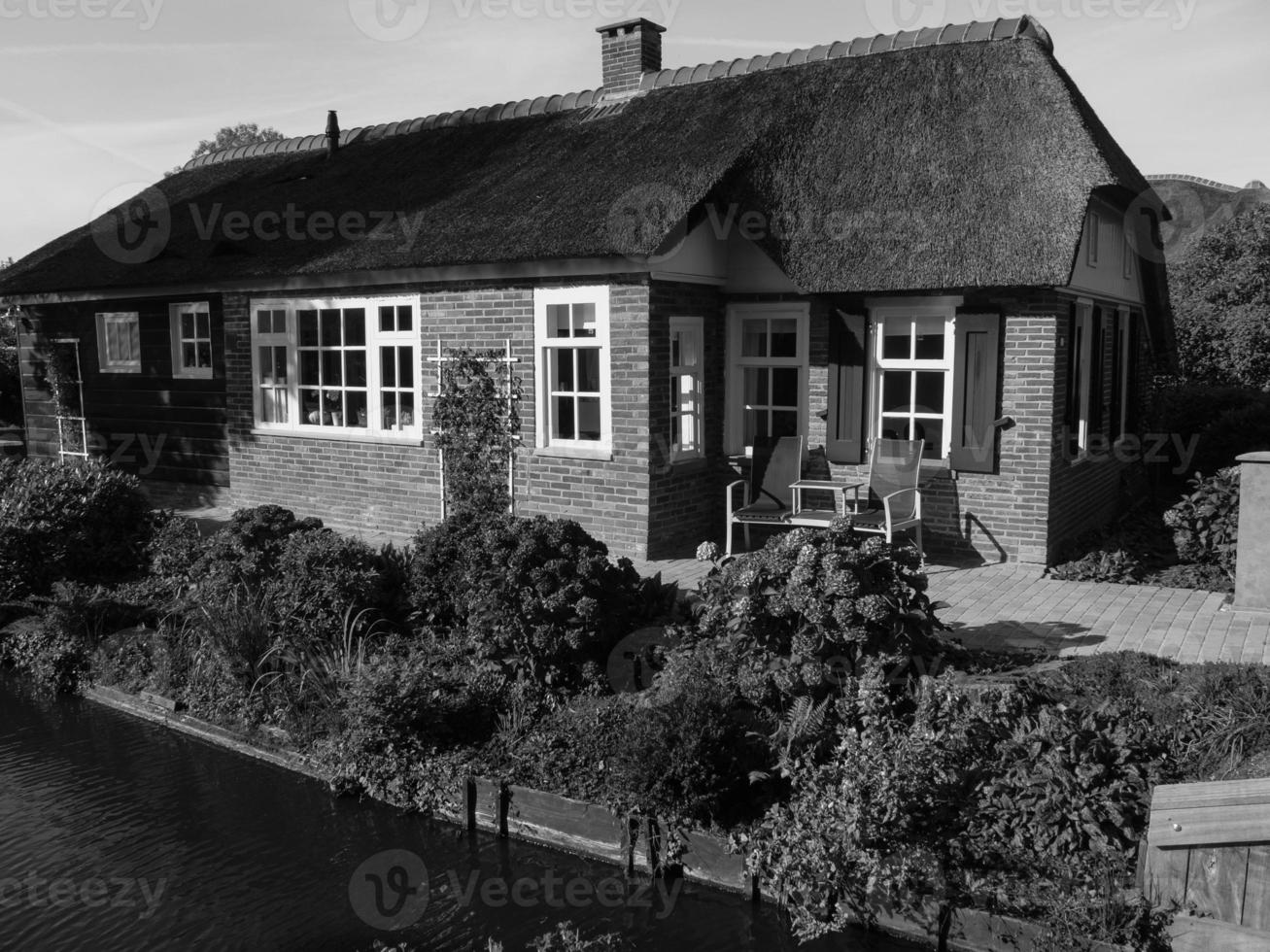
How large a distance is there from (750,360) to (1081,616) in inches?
166

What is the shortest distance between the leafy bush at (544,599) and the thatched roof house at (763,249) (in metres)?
2.81

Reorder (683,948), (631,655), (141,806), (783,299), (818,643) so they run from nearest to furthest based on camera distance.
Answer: (683,948)
(818,643)
(141,806)
(631,655)
(783,299)

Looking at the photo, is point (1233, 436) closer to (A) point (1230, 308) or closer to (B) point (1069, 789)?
(A) point (1230, 308)

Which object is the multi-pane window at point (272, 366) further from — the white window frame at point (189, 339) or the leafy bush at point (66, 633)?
the leafy bush at point (66, 633)

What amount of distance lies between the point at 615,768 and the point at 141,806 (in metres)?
2.90

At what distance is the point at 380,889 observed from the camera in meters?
5.34

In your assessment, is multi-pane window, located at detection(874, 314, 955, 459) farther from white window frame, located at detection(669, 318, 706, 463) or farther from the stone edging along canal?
the stone edging along canal

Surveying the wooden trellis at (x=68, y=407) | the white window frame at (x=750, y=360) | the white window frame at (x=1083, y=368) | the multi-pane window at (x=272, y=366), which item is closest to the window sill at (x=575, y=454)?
the white window frame at (x=750, y=360)

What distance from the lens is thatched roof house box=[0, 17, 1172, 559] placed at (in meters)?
9.37

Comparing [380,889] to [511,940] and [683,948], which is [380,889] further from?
[683,948]

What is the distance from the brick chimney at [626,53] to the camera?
41.5 ft

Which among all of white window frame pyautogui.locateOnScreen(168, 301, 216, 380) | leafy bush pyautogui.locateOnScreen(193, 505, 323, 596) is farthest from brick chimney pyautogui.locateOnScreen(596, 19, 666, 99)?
leafy bush pyautogui.locateOnScreen(193, 505, 323, 596)

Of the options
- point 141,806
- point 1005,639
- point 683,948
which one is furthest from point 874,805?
point 141,806

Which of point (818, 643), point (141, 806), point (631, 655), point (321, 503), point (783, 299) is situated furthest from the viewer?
point (321, 503)
